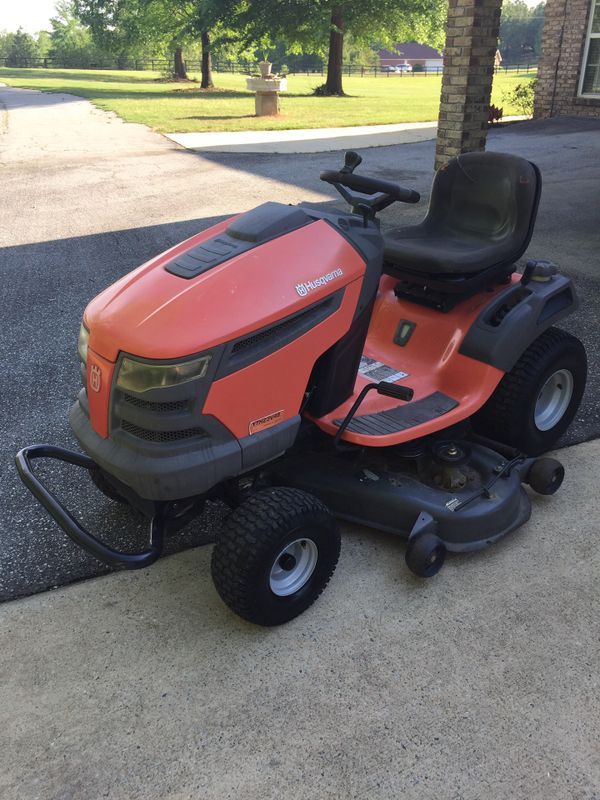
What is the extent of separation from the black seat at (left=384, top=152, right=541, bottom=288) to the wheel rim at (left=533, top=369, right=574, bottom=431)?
0.56 meters

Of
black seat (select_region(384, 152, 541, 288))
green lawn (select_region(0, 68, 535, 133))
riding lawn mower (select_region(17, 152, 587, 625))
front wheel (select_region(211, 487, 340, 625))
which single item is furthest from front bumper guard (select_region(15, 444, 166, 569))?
green lawn (select_region(0, 68, 535, 133))

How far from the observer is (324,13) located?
85.4ft

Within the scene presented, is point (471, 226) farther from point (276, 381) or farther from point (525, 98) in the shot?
point (525, 98)

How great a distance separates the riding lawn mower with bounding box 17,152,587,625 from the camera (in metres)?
2.03

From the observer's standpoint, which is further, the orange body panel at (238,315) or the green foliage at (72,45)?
the green foliage at (72,45)

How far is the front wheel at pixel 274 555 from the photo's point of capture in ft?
6.83

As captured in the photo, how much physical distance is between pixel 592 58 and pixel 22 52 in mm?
65939

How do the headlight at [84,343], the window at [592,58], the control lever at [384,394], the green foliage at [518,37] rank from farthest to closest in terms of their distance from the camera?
the green foliage at [518,37]
the window at [592,58]
the control lever at [384,394]
the headlight at [84,343]

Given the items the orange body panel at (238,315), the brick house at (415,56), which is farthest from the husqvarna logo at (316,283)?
the brick house at (415,56)

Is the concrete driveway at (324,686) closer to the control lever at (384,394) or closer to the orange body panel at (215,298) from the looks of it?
the control lever at (384,394)

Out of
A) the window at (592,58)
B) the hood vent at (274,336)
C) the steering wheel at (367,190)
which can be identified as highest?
the window at (592,58)

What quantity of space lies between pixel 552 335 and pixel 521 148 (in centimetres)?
1118

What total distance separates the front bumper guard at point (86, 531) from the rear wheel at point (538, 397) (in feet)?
4.86

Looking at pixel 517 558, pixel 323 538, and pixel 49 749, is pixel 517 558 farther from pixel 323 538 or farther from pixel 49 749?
pixel 49 749
